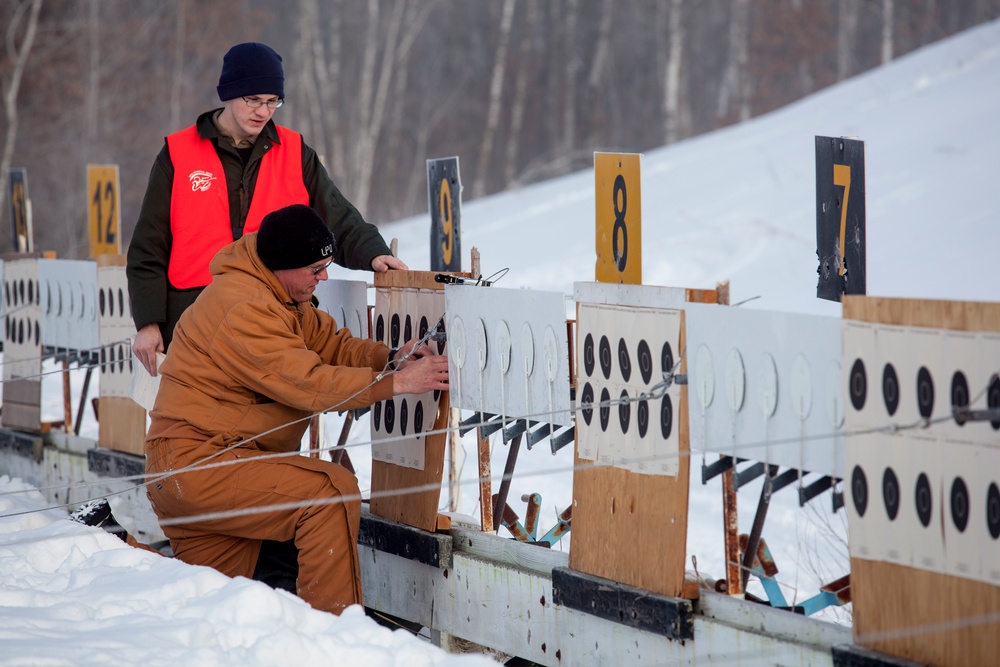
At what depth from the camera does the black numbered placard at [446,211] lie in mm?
5215

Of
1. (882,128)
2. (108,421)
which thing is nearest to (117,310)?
(108,421)

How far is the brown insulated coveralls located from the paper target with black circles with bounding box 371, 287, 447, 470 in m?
0.44

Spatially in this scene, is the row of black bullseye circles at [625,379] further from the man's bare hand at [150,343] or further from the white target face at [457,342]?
the man's bare hand at [150,343]

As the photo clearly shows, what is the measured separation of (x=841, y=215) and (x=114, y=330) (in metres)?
4.07

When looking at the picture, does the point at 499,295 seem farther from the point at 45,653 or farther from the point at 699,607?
the point at 45,653

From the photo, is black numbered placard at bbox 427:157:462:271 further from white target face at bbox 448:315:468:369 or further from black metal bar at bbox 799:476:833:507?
black metal bar at bbox 799:476:833:507

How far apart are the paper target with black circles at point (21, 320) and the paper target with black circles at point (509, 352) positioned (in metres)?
3.61

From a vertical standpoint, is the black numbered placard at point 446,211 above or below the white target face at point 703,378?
above

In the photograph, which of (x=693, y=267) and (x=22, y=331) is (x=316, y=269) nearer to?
(x=22, y=331)

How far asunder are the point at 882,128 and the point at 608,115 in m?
16.0

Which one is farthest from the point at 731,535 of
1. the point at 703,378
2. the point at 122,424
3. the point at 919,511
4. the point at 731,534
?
the point at 122,424

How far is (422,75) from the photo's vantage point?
27.5 m

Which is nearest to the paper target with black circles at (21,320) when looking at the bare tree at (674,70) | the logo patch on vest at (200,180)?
the logo patch on vest at (200,180)

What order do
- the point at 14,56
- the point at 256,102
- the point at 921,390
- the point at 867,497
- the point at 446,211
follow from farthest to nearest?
1. the point at 14,56
2. the point at 446,211
3. the point at 256,102
4. the point at 867,497
5. the point at 921,390
